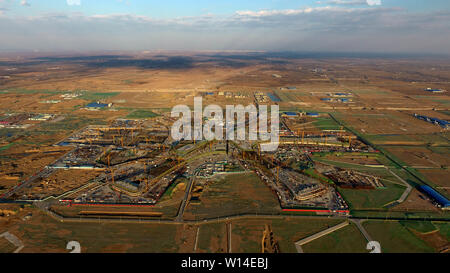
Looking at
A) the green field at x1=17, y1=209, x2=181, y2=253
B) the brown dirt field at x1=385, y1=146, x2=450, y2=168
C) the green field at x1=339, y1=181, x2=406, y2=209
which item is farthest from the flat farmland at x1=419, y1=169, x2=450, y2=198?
the green field at x1=17, y1=209, x2=181, y2=253

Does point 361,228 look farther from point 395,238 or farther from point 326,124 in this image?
point 326,124

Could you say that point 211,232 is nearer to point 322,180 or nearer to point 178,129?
point 322,180

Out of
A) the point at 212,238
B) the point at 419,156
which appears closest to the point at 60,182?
the point at 212,238

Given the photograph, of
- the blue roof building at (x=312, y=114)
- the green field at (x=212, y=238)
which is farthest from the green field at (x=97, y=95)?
the green field at (x=212, y=238)

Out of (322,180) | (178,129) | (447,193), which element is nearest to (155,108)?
(178,129)

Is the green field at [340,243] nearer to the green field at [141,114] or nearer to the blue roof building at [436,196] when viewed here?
the blue roof building at [436,196]
